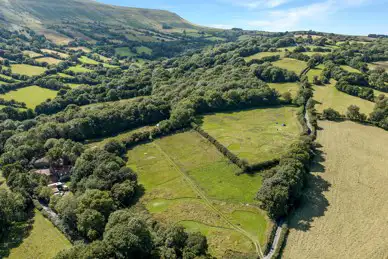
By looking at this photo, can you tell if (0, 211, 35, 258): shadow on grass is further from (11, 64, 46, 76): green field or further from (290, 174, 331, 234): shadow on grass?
(11, 64, 46, 76): green field

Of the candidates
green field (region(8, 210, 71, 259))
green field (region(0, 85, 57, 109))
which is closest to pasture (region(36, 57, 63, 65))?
green field (region(0, 85, 57, 109))

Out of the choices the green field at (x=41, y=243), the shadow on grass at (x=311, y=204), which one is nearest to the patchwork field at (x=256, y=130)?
the shadow on grass at (x=311, y=204)

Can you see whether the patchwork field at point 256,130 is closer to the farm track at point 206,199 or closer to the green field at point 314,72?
the farm track at point 206,199

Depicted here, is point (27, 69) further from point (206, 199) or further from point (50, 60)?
point (206, 199)

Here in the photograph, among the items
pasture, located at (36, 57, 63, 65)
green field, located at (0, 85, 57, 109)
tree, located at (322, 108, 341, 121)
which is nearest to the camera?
tree, located at (322, 108, 341, 121)

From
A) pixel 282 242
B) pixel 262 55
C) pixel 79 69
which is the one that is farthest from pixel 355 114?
pixel 79 69

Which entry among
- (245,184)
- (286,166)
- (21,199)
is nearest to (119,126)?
(21,199)

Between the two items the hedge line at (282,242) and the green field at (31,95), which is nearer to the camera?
the hedge line at (282,242)
